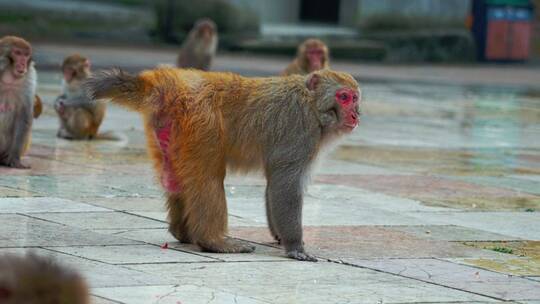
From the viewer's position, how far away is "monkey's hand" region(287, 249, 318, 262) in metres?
7.69

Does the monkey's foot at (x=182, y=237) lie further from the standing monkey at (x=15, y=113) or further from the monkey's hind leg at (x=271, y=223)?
the standing monkey at (x=15, y=113)

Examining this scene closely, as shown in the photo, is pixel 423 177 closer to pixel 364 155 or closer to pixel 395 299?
pixel 364 155

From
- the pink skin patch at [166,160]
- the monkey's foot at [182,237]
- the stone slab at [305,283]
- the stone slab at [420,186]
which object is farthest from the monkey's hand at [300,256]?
the stone slab at [420,186]

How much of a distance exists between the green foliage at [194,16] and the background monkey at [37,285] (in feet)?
80.6

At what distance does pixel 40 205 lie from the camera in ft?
29.2

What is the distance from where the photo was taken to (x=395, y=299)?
667 centimetres

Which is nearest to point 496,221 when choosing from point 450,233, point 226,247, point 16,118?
point 450,233

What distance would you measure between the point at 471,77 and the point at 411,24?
4251mm

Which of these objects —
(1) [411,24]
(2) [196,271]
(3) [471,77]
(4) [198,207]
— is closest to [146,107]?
(4) [198,207]

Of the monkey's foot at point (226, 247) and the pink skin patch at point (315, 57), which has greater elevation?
the pink skin patch at point (315, 57)

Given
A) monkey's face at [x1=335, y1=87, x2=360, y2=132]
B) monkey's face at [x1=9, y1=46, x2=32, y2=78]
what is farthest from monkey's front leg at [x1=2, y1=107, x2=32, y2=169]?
monkey's face at [x1=335, y1=87, x2=360, y2=132]

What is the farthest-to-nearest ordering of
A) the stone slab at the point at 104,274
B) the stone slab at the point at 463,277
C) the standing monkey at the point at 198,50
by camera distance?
the standing monkey at the point at 198,50 < the stone slab at the point at 463,277 < the stone slab at the point at 104,274

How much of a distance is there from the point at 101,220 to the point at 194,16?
790 inches

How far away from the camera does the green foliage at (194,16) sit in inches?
1110
